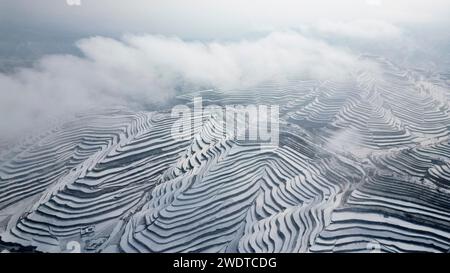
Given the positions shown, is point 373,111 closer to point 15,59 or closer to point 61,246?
point 61,246

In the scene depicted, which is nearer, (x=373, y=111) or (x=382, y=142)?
(x=382, y=142)

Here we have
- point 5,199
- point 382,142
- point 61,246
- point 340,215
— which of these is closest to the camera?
point 61,246

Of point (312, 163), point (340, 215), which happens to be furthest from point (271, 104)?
point (340, 215)

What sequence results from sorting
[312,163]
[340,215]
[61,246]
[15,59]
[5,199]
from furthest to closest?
[15,59]
[312,163]
[5,199]
[340,215]
[61,246]

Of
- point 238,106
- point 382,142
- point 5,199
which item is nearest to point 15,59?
point 238,106

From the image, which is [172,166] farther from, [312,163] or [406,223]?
[406,223]
